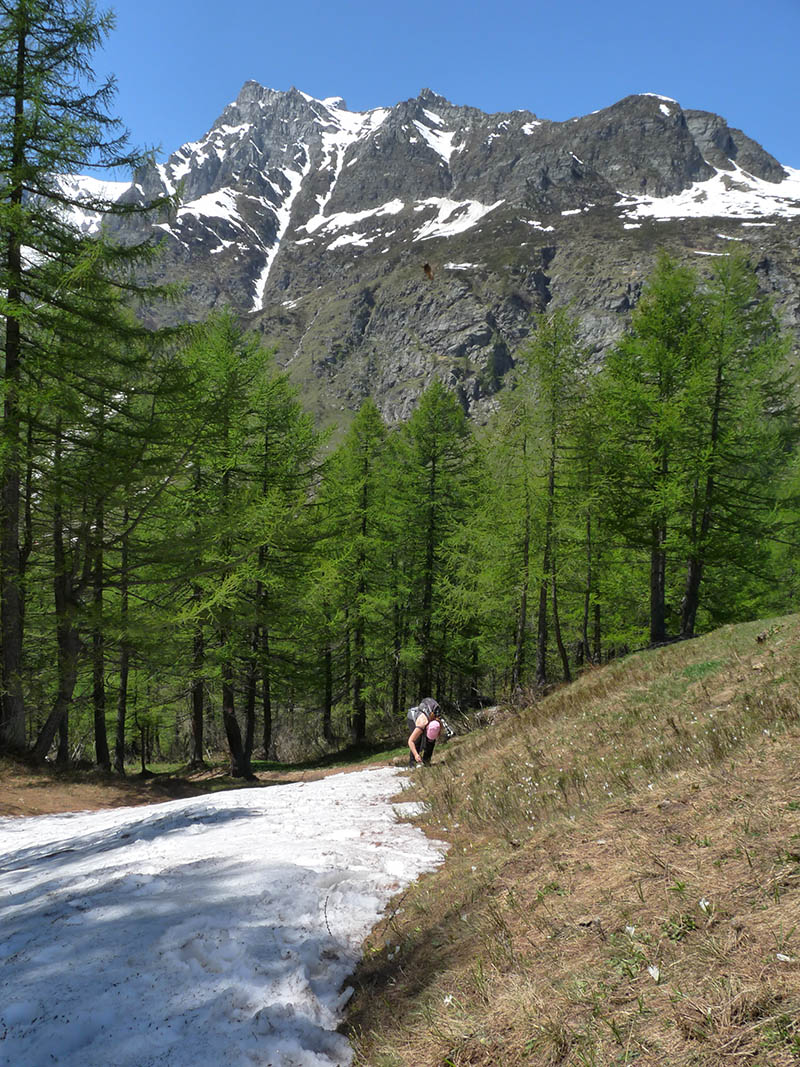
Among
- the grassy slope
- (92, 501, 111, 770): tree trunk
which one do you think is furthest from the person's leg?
(92, 501, 111, 770): tree trunk

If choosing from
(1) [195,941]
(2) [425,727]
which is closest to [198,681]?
(2) [425,727]

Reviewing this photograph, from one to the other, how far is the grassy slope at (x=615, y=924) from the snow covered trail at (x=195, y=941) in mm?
321

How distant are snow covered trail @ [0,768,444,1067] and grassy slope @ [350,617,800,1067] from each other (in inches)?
12.6

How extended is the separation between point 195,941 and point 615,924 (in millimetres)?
2472

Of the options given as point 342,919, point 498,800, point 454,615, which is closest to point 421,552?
point 454,615

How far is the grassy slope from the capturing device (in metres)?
2.30

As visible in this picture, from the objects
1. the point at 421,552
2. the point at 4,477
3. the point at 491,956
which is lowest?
the point at 491,956

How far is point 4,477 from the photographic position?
11.0 metres

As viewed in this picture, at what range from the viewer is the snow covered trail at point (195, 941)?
106 inches

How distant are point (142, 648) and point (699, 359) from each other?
17.4 meters

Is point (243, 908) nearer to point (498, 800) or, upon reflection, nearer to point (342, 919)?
point (342, 919)

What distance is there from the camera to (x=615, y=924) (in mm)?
3023

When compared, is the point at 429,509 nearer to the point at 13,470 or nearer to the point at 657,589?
the point at 657,589

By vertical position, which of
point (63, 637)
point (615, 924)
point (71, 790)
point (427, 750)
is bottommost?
point (71, 790)
